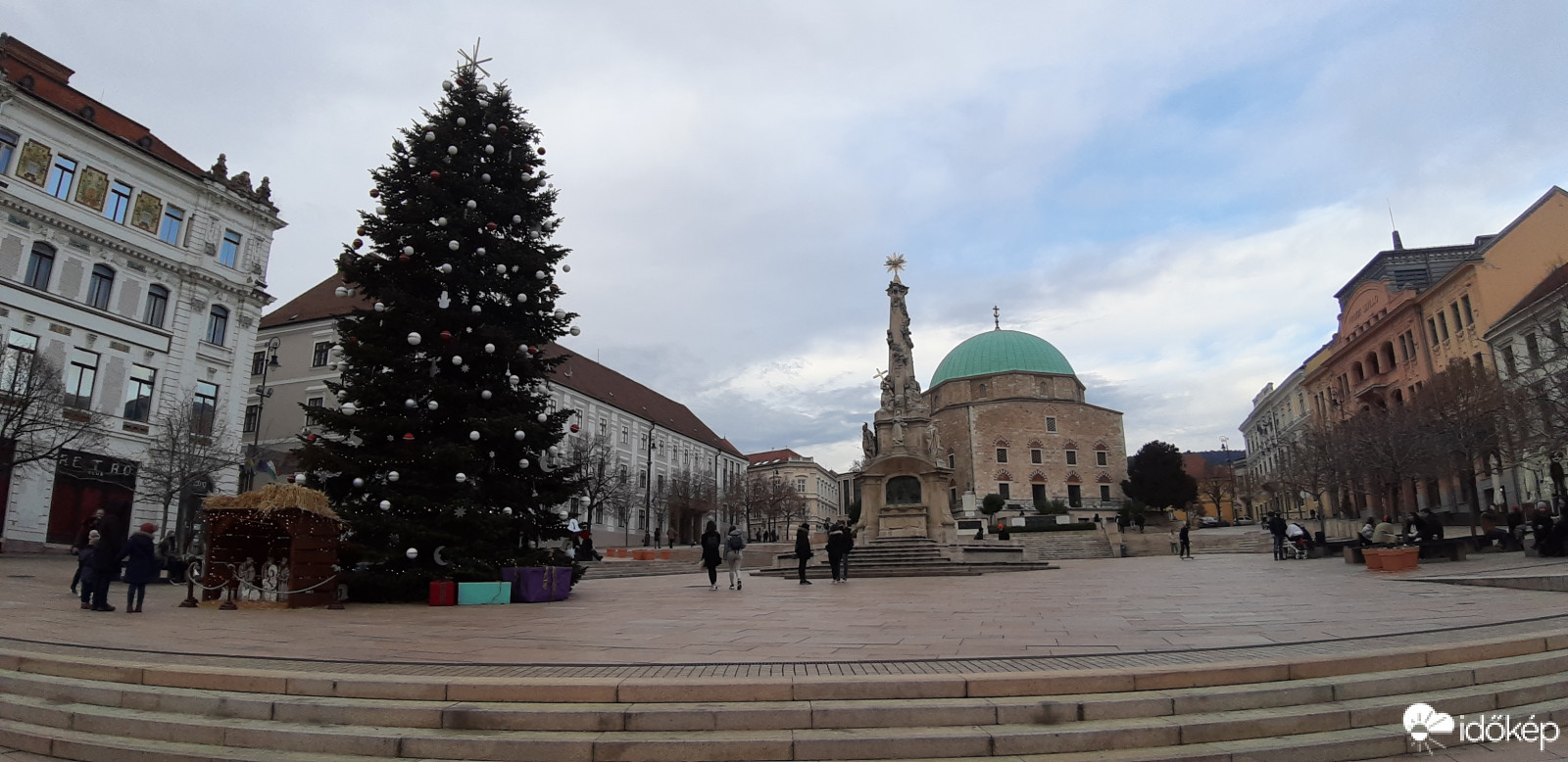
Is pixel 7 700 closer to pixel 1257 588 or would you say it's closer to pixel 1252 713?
pixel 1252 713

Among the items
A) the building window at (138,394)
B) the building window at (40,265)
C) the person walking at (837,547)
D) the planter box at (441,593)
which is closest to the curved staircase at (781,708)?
the planter box at (441,593)

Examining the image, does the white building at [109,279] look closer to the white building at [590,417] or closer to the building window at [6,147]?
the building window at [6,147]

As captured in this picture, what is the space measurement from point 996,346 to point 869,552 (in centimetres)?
5819

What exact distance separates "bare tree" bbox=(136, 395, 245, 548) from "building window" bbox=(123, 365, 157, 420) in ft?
1.53

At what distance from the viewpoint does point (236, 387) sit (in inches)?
1286

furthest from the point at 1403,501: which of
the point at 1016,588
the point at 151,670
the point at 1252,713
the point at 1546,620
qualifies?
the point at 151,670

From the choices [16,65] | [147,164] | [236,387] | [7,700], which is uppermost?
[16,65]

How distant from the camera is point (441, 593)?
1349 cm

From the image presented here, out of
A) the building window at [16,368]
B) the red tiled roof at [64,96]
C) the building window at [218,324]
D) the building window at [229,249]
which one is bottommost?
the building window at [16,368]

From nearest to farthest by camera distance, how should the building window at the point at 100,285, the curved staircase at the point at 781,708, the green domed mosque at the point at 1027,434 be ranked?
1. the curved staircase at the point at 781,708
2. the building window at the point at 100,285
3. the green domed mosque at the point at 1027,434

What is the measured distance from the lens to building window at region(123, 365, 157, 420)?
1130 inches

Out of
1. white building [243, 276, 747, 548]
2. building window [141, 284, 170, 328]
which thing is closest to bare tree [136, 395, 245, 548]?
white building [243, 276, 747, 548]

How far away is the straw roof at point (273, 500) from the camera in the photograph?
12172 mm

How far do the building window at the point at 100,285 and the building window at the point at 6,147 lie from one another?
385cm
